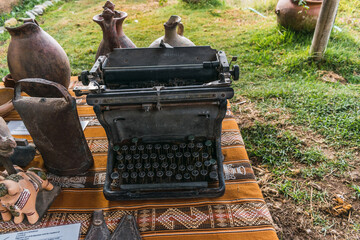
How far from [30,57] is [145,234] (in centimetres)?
190

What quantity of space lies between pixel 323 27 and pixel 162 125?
3.19 m

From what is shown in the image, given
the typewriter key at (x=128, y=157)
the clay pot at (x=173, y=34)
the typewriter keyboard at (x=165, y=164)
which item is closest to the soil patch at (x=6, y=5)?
the clay pot at (x=173, y=34)

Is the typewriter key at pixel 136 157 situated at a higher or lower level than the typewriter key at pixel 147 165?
higher

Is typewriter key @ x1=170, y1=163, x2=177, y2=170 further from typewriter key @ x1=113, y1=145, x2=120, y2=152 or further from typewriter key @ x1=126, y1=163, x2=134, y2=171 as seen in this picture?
typewriter key @ x1=113, y1=145, x2=120, y2=152

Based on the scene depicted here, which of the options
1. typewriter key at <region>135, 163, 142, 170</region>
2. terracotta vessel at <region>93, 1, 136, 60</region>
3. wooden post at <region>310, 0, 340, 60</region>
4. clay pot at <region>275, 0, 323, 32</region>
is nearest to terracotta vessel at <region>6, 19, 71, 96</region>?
terracotta vessel at <region>93, 1, 136, 60</region>

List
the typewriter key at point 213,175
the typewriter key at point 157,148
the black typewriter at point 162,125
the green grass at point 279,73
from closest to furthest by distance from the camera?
the black typewriter at point 162,125 → the typewriter key at point 213,175 → the typewriter key at point 157,148 → the green grass at point 279,73

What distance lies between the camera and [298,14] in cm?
450

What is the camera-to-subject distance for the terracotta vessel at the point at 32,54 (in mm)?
2350

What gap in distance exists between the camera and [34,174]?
5.59ft

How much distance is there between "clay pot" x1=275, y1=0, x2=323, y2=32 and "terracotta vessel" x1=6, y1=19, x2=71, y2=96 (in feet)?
12.8

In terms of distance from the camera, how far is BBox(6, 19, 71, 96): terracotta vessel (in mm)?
2350

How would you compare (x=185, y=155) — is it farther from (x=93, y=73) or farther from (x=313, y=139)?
(x=313, y=139)

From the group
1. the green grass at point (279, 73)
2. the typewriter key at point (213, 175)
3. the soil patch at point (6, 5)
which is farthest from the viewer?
the soil patch at point (6, 5)

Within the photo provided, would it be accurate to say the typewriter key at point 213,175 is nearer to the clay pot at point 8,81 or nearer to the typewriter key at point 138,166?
the typewriter key at point 138,166
